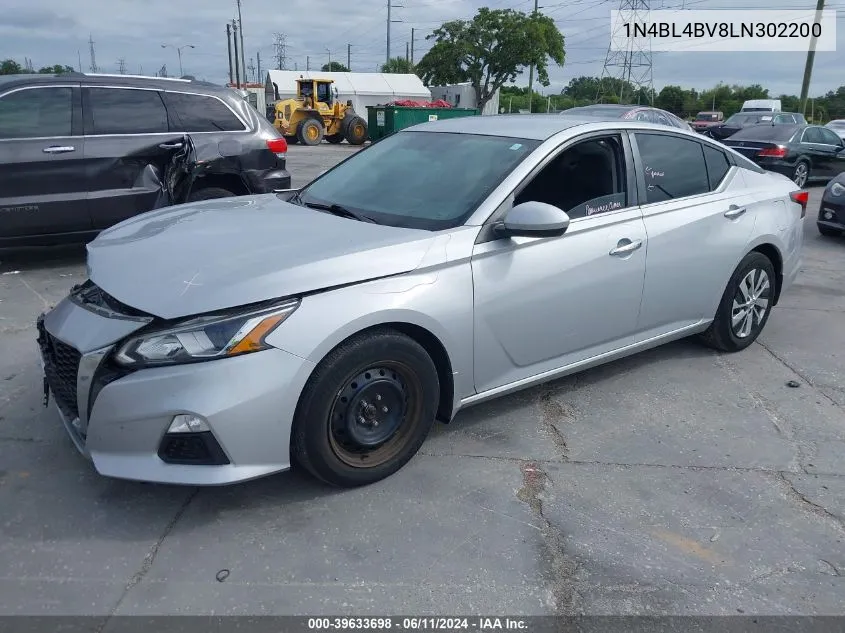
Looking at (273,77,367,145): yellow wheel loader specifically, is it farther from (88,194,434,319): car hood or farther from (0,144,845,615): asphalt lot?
(88,194,434,319): car hood

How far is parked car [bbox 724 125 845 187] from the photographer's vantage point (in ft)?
47.9

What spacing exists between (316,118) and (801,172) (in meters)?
20.3

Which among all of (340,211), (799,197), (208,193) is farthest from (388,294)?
(208,193)

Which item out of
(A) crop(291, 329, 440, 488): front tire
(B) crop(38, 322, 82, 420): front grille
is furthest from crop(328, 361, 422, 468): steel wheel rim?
(B) crop(38, 322, 82, 420): front grille

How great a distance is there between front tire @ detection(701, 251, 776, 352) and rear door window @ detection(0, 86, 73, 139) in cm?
574

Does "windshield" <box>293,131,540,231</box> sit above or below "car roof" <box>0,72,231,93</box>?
below

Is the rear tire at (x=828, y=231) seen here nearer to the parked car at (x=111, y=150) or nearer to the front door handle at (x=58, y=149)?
the parked car at (x=111, y=150)

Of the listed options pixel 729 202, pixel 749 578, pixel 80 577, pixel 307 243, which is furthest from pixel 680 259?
pixel 80 577

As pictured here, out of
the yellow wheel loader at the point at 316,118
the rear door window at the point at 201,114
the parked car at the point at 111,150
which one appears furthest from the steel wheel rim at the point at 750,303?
the yellow wheel loader at the point at 316,118

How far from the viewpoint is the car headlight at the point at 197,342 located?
2732mm

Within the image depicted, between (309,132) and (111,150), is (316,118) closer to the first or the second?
(309,132)

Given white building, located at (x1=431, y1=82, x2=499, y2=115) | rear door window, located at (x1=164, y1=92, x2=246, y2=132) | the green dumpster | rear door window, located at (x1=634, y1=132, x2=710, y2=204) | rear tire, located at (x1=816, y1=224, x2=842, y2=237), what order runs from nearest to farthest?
rear door window, located at (x1=634, y1=132, x2=710, y2=204)
rear door window, located at (x1=164, y1=92, x2=246, y2=132)
rear tire, located at (x1=816, y1=224, x2=842, y2=237)
the green dumpster
white building, located at (x1=431, y1=82, x2=499, y2=115)

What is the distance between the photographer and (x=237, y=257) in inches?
120

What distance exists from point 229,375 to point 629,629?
169cm
